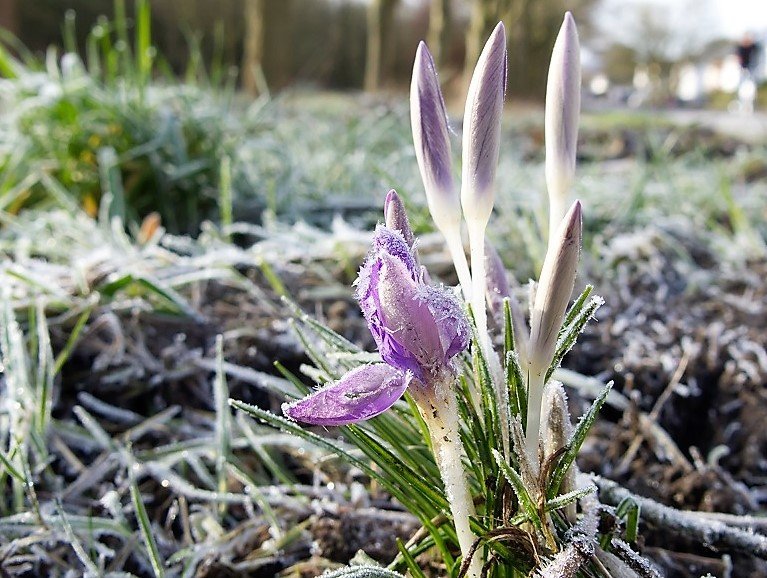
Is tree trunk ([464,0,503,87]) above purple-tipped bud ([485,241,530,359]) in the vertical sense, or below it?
above

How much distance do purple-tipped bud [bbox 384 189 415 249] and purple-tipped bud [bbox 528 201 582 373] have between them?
5.3 inches

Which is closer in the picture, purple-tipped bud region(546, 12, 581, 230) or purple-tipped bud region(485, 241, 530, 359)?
purple-tipped bud region(546, 12, 581, 230)

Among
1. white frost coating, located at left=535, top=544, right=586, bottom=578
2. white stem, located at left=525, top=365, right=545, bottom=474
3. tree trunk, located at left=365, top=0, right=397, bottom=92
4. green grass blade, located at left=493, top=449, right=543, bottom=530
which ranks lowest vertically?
white frost coating, located at left=535, top=544, right=586, bottom=578

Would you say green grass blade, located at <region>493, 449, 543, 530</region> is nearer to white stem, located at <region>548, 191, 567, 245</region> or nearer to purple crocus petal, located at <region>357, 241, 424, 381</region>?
purple crocus petal, located at <region>357, 241, 424, 381</region>

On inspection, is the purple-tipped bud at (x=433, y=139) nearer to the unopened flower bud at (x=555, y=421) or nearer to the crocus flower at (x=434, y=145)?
the crocus flower at (x=434, y=145)

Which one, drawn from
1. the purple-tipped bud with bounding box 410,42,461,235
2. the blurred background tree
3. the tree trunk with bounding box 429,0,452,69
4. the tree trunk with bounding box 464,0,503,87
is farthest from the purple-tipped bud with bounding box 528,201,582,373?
the tree trunk with bounding box 429,0,452,69

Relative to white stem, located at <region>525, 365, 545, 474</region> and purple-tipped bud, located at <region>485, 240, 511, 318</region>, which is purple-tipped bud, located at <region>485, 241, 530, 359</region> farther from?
white stem, located at <region>525, 365, 545, 474</region>

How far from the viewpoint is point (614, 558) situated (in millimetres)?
698

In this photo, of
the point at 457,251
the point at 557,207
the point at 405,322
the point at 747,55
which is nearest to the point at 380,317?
the point at 405,322

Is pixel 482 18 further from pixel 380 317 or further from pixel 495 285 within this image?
pixel 380 317

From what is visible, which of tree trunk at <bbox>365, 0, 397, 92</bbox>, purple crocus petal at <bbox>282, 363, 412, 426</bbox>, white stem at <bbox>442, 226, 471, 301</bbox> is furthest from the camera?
tree trunk at <bbox>365, 0, 397, 92</bbox>

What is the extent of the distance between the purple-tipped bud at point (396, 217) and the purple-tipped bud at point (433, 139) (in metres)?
0.03

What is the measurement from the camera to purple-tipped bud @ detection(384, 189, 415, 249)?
698 millimetres

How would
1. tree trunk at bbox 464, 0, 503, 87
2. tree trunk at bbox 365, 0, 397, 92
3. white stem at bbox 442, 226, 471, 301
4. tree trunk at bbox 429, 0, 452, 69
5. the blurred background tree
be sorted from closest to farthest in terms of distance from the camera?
white stem at bbox 442, 226, 471, 301, tree trunk at bbox 464, 0, 503, 87, the blurred background tree, tree trunk at bbox 429, 0, 452, 69, tree trunk at bbox 365, 0, 397, 92
